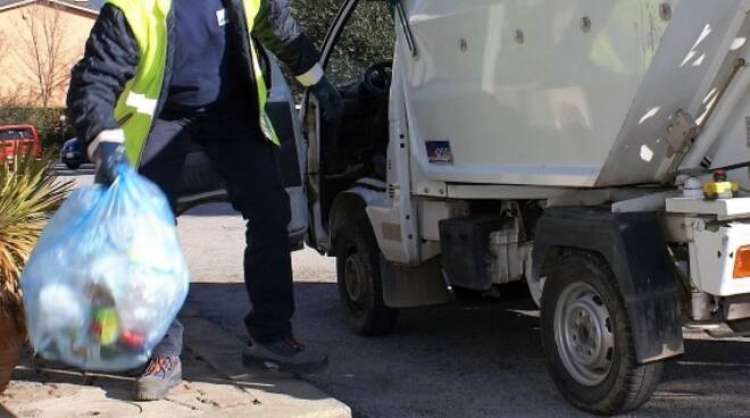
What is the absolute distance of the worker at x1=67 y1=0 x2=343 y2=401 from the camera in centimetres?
405

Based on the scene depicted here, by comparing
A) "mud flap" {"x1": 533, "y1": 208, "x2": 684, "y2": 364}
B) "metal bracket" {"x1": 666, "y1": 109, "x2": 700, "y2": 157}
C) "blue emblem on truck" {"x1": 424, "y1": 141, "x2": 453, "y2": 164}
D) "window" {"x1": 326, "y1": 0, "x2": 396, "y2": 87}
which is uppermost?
"window" {"x1": 326, "y1": 0, "x2": 396, "y2": 87}

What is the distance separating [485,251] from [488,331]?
1343 mm

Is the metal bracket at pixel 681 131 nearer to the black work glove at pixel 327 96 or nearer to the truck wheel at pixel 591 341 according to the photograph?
the truck wheel at pixel 591 341

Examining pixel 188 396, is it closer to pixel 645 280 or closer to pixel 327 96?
pixel 327 96

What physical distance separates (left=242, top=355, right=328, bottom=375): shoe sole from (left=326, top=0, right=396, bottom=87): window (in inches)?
93.8

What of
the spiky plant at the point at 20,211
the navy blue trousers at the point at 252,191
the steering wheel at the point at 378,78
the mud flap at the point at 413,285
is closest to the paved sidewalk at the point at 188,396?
the navy blue trousers at the point at 252,191

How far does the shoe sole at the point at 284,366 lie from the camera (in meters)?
4.76

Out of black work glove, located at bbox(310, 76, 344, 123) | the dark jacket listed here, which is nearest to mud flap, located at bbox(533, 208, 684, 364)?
black work glove, located at bbox(310, 76, 344, 123)

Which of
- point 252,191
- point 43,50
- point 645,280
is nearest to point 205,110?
point 252,191

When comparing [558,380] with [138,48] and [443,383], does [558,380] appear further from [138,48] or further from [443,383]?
[138,48]

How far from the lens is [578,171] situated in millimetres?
4191

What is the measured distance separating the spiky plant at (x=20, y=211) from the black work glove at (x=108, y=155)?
0.78 metres

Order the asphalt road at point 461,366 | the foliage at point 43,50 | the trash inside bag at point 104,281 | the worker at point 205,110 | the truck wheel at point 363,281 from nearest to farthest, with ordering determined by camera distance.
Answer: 1. the trash inside bag at point 104,281
2. the worker at point 205,110
3. the asphalt road at point 461,366
4. the truck wheel at point 363,281
5. the foliage at point 43,50

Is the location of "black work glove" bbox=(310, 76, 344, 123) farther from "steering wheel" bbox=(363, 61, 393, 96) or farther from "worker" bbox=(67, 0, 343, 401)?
"steering wheel" bbox=(363, 61, 393, 96)
